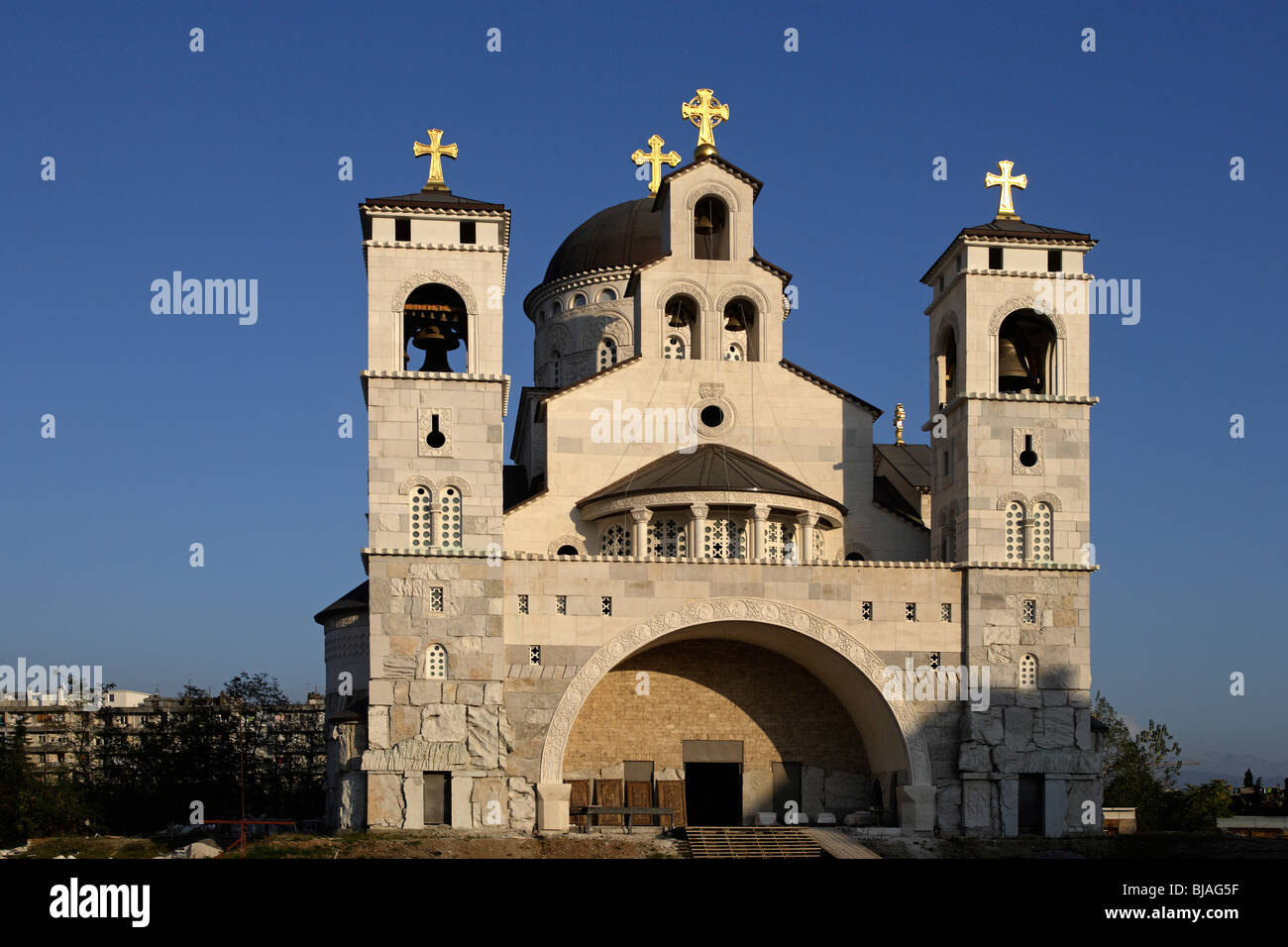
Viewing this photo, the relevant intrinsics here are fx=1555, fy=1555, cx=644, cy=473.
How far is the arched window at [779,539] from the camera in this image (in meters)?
37.8

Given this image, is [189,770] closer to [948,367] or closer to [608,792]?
[608,792]

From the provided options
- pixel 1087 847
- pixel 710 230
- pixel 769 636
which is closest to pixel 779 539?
pixel 769 636

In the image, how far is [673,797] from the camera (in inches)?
1506

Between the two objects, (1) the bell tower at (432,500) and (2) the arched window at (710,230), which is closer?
(1) the bell tower at (432,500)

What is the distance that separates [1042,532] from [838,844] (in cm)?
936

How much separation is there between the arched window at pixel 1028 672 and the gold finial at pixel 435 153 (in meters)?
18.2

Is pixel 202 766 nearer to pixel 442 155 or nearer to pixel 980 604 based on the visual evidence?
pixel 442 155

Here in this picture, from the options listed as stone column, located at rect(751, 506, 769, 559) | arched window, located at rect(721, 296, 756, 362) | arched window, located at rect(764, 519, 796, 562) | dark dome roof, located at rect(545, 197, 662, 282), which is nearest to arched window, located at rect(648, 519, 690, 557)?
stone column, located at rect(751, 506, 769, 559)

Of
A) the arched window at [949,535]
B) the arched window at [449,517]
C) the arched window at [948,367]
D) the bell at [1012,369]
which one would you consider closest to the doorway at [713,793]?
the arched window at [949,535]

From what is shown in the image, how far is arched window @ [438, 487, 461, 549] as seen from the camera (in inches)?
1412

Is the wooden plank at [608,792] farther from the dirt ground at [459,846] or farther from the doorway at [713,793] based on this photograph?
the dirt ground at [459,846]
